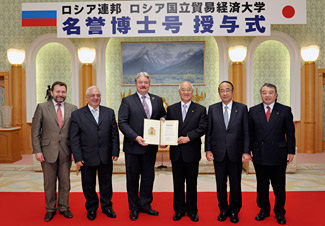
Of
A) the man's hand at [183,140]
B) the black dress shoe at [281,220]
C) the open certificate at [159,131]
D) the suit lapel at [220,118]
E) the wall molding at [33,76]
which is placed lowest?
the black dress shoe at [281,220]

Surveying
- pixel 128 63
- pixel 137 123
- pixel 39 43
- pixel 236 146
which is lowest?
pixel 236 146

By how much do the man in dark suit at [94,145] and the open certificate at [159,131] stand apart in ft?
1.42

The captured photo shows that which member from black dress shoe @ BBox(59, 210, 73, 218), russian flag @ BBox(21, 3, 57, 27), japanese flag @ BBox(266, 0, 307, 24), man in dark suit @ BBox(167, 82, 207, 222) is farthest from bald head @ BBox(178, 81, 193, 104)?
russian flag @ BBox(21, 3, 57, 27)

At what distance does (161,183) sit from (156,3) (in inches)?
141

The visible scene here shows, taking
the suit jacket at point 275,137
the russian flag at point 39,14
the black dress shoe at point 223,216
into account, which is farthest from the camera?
the russian flag at point 39,14

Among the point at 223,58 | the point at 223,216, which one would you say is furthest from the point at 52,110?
→ the point at 223,58

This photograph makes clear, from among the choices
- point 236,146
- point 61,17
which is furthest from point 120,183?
point 61,17

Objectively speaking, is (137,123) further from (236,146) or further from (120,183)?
(120,183)

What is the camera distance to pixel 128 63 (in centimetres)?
790

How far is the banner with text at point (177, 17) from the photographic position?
558cm

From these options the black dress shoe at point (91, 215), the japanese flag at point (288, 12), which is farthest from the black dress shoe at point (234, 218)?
the japanese flag at point (288, 12)

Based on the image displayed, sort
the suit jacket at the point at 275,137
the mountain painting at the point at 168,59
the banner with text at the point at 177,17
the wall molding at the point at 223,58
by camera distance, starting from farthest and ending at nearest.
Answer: the mountain painting at the point at 168,59 < the wall molding at the point at 223,58 < the banner with text at the point at 177,17 < the suit jacket at the point at 275,137

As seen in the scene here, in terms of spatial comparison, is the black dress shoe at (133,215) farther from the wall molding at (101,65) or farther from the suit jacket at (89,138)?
the wall molding at (101,65)

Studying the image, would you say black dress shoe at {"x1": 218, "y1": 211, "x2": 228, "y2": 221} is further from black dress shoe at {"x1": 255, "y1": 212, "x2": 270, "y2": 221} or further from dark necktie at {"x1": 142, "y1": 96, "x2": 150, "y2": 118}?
dark necktie at {"x1": 142, "y1": 96, "x2": 150, "y2": 118}
